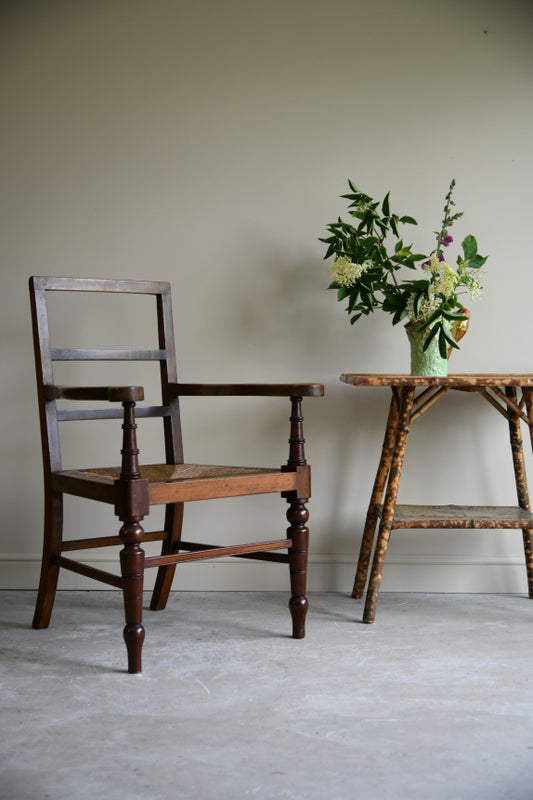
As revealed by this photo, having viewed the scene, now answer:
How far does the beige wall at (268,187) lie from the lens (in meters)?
2.76

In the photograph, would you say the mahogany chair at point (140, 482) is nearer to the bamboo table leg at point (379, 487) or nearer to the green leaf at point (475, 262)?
the bamboo table leg at point (379, 487)

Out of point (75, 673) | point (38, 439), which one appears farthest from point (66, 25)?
point (75, 673)

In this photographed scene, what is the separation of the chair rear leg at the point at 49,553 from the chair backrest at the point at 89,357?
0.31 ft

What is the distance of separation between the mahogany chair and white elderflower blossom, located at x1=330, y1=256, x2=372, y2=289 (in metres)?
0.45

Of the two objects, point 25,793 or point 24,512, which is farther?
point 24,512

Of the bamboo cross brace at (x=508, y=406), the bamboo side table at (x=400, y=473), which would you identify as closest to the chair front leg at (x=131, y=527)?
the bamboo side table at (x=400, y=473)

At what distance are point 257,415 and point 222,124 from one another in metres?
1.03

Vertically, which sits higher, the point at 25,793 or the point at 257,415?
the point at 257,415

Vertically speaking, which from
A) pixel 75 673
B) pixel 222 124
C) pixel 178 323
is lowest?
pixel 75 673

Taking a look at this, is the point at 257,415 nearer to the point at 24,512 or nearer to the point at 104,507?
the point at 104,507

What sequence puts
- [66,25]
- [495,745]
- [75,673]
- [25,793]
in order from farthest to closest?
1. [66,25]
2. [75,673]
3. [495,745]
4. [25,793]

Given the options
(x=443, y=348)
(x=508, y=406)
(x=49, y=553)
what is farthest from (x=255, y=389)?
(x=508, y=406)

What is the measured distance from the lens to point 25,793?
135 cm

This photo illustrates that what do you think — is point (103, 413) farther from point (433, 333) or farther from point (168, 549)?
point (433, 333)
